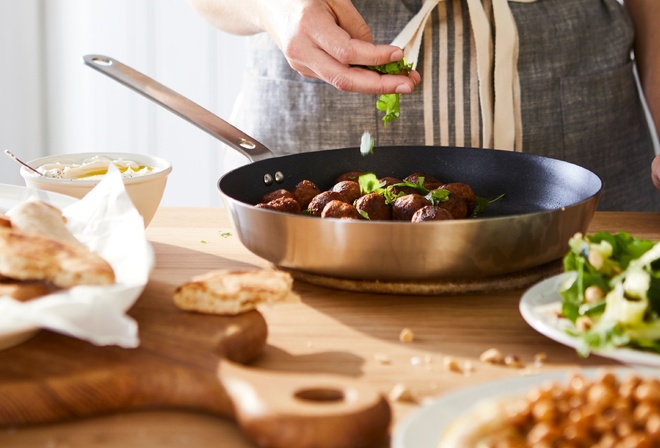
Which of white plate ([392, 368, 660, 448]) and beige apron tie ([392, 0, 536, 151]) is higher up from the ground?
beige apron tie ([392, 0, 536, 151])

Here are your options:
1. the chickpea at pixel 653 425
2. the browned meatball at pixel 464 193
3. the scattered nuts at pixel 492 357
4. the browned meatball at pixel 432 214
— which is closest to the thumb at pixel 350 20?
the browned meatball at pixel 464 193

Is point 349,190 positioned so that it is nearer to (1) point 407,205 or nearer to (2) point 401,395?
(1) point 407,205

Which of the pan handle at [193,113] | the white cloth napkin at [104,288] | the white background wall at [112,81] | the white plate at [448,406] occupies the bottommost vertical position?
the white background wall at [112,81]

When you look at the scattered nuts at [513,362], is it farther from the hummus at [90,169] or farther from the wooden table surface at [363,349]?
the hummus at [90,169]

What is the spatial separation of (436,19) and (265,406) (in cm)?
133

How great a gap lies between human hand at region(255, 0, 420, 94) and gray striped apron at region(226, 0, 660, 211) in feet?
1.07

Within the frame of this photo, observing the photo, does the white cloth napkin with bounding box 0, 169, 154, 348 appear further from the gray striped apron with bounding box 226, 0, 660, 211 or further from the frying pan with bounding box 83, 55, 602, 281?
the gray striped apron with bounding box 226, 0, 660, 211

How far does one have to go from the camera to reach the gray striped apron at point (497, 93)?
1.90 meters

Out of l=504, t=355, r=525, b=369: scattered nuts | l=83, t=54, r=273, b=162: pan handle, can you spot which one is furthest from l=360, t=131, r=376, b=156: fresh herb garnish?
l=504, t=355, r=525, b=369: scattered nuts

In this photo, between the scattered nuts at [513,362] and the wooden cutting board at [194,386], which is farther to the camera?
the scattered nuts at [513,362]

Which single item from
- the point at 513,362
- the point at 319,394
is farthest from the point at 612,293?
the point at 319,394

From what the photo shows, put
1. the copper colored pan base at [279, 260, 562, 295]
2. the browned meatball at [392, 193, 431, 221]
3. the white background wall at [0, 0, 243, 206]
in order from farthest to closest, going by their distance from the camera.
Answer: the white background wall at [0, 0, 243, 206] < the browned meatball at [392, 193, 431, 221] < the copper colored pan base at [279, 260, 562, 295]

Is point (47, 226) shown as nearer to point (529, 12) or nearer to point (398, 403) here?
point (398, 403)

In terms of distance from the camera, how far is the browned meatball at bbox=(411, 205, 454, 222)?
1199 millimetres
